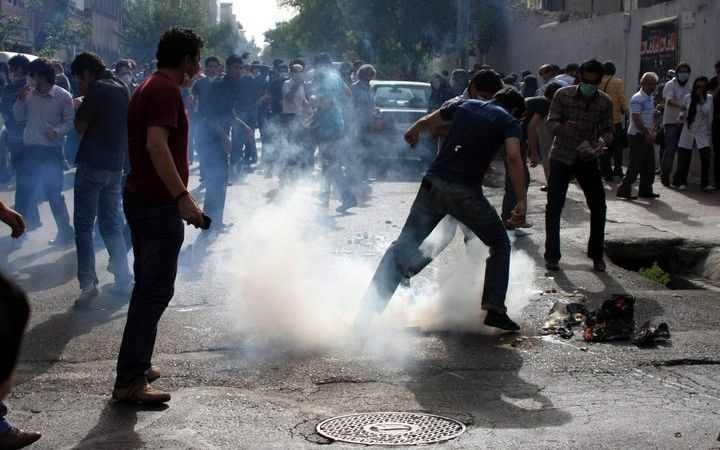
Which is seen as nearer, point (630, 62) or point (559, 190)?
point (559, 190)

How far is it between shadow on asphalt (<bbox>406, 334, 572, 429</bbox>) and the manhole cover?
140 millimetres

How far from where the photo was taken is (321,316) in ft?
22.0

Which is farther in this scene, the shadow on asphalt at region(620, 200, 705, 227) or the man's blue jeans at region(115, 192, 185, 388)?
the shadow on asphalt at region(620, 200, 705, 227)

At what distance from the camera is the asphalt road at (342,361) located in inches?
185

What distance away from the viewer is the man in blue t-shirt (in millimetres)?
6270

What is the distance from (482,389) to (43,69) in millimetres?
5998

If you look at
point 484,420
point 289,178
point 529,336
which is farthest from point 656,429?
point 289,178

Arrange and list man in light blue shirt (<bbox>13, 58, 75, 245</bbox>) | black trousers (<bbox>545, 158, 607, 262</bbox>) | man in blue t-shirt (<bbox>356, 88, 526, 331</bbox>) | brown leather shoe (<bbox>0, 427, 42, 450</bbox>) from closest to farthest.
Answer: brown leather shoe (<bbox>0, 427, 42, 450</bbox>)
man in blue t-shirt (<bbox>356, 88, 526, 331</bbox>)
black trousers (<bbox>545, 158, 607, 262</bbox>)
man in light blue shirt (<bbox>13, 58, 75, 245</bbox>)

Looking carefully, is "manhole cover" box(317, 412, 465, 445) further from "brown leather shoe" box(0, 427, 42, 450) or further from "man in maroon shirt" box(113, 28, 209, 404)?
"brown leather shoe" box(0, 427, 42, 450)

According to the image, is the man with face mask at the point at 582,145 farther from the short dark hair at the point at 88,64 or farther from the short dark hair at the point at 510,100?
the short dark hair at the point at 88,64

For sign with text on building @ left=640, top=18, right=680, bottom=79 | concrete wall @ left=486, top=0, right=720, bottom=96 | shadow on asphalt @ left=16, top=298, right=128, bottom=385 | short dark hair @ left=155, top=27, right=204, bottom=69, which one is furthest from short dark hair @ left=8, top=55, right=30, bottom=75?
sign with text on building @ left=640, top=18, right=680, bottom=79

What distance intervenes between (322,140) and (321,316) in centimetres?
647

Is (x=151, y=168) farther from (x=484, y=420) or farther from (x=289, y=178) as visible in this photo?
(x=289, y=178)

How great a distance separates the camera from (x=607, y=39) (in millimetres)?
22797
